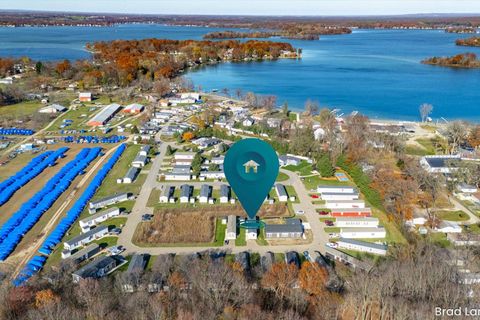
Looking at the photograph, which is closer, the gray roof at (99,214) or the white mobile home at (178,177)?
the gray roof at (99,214)

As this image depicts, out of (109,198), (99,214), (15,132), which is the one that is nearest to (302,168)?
(109,198)

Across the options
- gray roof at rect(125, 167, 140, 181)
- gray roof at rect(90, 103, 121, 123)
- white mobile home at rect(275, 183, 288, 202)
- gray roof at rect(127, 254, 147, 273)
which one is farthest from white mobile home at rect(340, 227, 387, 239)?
gray roof at rect(90, 103, 121, 123)

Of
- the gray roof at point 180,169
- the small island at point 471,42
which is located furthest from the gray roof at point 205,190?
the small island at point 471,42

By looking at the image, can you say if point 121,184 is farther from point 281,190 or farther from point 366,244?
point 366,244

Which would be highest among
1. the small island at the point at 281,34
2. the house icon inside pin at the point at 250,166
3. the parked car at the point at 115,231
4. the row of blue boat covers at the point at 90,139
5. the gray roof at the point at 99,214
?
the small island at the point at 281,34

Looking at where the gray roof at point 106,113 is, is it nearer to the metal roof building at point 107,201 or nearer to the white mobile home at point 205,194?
the metal roof building at point 107,201

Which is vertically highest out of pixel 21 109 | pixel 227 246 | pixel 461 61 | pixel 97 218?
pixel 461 61

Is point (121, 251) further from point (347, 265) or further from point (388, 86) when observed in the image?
point (388, 86)
